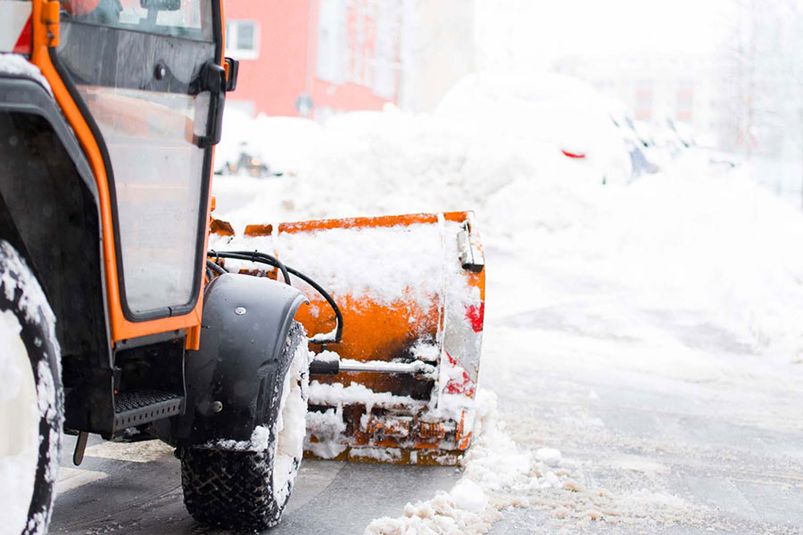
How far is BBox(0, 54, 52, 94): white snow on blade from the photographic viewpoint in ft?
8.03

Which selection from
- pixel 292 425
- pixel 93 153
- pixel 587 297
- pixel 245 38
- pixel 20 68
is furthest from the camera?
pixel 245 38

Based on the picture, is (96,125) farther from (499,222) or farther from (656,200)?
(656,200)

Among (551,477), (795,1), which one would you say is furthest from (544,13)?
(551,477)

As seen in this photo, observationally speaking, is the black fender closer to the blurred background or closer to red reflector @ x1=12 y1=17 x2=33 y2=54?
red reflector @ x1=12 y1=17 x2=33 y2=54

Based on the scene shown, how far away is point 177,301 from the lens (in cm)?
338

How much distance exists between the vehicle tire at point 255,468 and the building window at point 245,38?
40.9 meters

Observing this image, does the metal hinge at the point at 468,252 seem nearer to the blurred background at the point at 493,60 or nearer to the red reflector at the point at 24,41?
the red reflector at the point at 24,41

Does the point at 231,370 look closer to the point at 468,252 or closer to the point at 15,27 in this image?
the point at 15,27

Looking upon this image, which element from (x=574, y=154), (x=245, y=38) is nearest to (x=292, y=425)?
(x=574, y=154)

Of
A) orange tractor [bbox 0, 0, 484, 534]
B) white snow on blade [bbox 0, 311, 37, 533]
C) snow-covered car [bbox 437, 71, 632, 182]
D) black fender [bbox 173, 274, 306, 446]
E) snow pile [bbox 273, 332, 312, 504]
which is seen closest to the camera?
white snow on blade [bbox 0, 311, 37, 533]

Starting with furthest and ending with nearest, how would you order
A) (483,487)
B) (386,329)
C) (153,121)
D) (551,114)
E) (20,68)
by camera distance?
(551,114), (386,329), (483,487), (153,121), (20,68)

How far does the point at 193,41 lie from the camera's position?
335 centimetres

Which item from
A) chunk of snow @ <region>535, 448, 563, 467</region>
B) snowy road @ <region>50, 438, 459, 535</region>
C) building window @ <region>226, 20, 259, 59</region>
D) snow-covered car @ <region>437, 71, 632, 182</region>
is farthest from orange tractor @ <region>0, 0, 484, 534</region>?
building window @ <region>226, 20, 259, 59</region>

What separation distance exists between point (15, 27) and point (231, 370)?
4.96 ft
